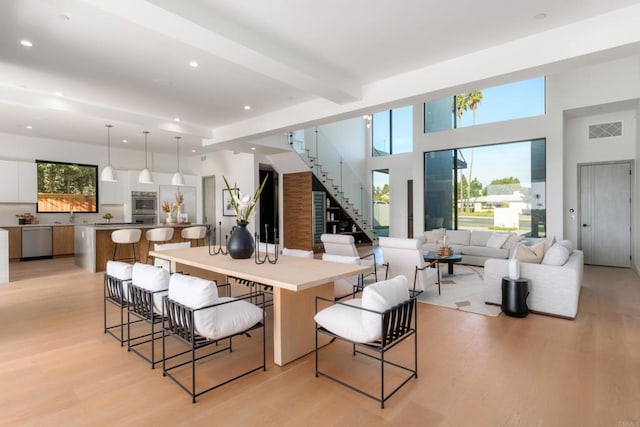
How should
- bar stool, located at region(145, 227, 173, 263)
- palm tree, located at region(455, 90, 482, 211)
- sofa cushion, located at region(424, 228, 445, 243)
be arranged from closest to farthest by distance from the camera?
bar stool, located at region(145, 227, 173, 263)
sofa cushion, located at region(424, 228, 445, 243)
palm tree, located at region(455, 90, 482, 211)

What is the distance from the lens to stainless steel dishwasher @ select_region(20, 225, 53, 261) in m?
7.86

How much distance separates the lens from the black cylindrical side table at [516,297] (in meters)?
3.95

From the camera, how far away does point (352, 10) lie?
124 inches

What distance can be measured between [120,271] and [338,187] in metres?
7.73

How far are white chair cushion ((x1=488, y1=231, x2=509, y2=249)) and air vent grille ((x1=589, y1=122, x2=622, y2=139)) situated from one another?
9.08 ft

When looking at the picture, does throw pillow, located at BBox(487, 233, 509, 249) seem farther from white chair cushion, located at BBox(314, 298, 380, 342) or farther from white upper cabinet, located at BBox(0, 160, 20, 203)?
white upper cabinet, located at BBox(0, 160, 20, 203)

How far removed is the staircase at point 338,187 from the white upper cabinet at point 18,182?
20.3 feet

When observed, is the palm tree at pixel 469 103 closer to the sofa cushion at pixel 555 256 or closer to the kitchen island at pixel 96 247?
the sofa cushion at pixel 555 256

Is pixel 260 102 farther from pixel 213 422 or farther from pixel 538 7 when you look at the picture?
pixel 213 422

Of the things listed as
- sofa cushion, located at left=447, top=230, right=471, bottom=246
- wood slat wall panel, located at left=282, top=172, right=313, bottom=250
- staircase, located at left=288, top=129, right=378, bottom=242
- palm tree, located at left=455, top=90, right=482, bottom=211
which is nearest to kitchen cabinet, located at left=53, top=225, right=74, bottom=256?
wood slat wall panel, located at left=282, top=172, right=313, bottom=250

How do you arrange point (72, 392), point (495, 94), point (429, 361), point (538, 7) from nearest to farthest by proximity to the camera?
point (72, 392), point (429, 361), point (538, 7), point (495, 94)

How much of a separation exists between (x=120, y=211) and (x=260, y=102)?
6.19 metres

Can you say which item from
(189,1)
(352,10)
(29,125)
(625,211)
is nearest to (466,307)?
(352,10)

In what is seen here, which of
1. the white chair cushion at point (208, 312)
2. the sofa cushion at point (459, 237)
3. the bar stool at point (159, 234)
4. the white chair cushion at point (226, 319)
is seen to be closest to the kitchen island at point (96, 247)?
the bar stool at point (159, 234)
